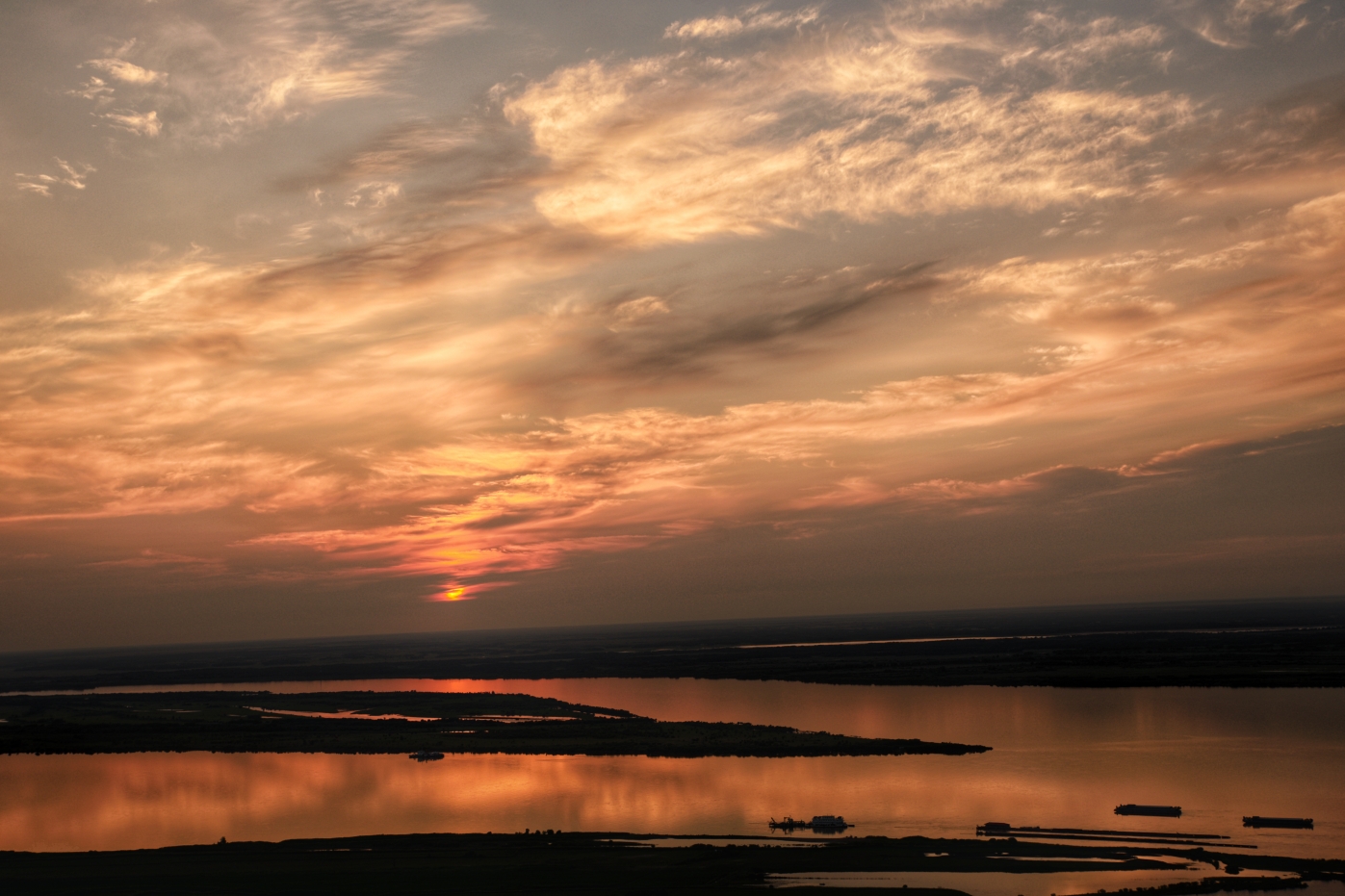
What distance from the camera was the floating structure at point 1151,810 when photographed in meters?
35.9

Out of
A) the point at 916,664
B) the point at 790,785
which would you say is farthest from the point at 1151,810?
the point at 916,664

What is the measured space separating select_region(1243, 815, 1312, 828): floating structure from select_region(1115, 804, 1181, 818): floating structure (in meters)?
2.25

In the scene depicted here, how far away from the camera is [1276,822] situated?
1331 inches

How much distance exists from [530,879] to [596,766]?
22385mm

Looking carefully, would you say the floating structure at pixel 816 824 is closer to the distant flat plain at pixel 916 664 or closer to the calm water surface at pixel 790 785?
the calm water surface at pixel 790 785

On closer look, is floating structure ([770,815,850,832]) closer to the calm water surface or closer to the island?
the calm water surface

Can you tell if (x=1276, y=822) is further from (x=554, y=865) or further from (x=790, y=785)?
(x=554, y=865)

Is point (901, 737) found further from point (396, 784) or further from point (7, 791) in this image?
point (7, 791)

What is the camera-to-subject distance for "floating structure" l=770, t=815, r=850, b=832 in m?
36.2

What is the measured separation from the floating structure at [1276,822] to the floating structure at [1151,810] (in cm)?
225

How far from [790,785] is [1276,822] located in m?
18.9

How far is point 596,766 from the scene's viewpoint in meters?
53.0

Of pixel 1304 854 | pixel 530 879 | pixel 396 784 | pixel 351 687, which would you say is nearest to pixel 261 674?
pixel 351 687

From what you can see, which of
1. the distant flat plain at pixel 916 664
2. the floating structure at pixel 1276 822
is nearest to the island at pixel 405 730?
the floating structure at pixel 1276 822
